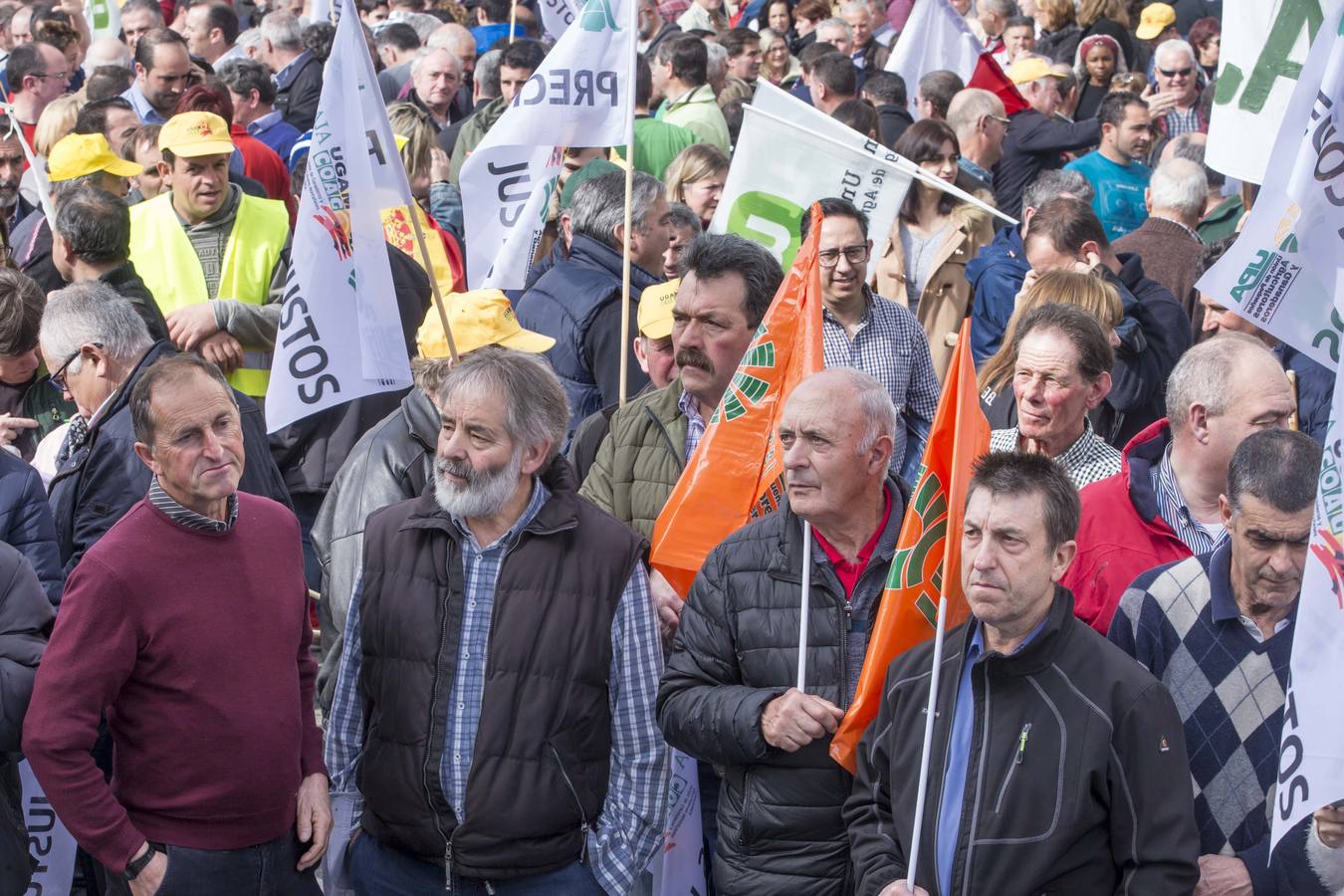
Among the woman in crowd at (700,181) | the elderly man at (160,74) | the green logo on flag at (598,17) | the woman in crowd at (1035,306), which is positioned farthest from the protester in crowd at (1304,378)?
the elderly man at (160,74)

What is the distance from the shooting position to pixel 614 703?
4.27 metres

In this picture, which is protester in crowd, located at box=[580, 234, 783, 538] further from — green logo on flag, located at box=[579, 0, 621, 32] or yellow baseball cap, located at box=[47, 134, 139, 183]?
yellow baseball cap, located at box=[47, 134, 139, 183]

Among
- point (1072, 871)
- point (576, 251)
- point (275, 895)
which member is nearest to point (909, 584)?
point (1072, 871)

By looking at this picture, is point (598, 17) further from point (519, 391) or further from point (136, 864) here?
point (136, 864)

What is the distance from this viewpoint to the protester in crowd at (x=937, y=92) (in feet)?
36.3

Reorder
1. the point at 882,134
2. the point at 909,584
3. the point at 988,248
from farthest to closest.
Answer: the point at 882,134 < the point at 988,248 < the point at 909,584

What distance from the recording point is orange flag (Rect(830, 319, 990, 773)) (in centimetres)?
394

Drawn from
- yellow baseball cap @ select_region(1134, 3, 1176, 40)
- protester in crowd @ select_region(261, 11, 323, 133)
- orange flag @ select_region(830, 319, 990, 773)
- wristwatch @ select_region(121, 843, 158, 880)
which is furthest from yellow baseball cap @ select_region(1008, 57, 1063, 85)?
wristwatch @ select_region(121, 843, 158, 880)

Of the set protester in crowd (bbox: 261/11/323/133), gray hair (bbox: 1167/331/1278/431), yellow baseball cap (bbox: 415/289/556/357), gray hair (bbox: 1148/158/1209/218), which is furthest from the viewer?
protester in crowd (bbox: 261/11/323/133)

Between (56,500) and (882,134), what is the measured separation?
22.7 feet

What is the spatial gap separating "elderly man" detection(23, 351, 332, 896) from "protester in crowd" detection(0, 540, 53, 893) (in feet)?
0.44

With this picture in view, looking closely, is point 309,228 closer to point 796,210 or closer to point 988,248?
point 796,210

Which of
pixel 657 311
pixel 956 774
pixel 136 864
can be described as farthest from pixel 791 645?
pixel 657 311

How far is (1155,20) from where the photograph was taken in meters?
14.2
